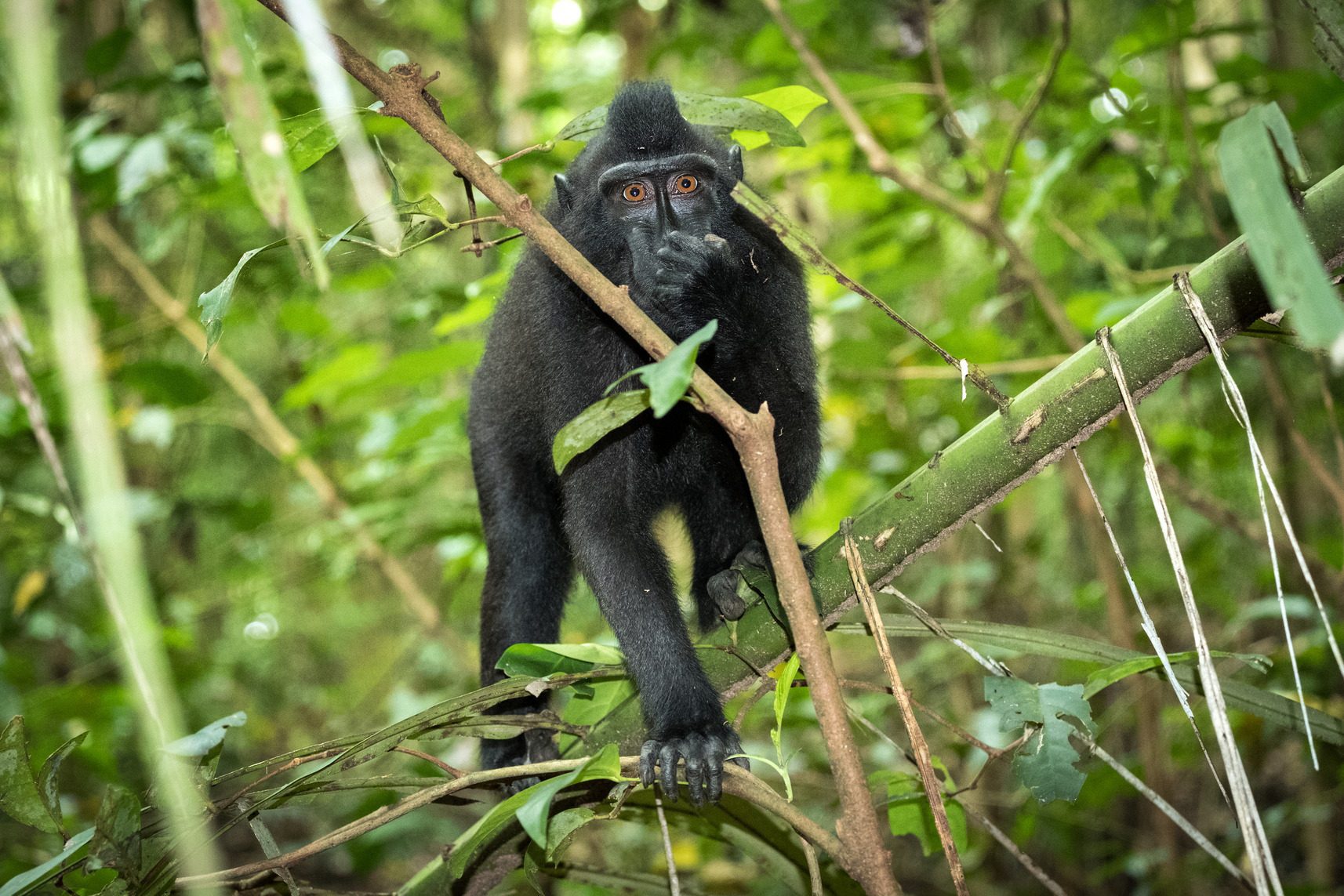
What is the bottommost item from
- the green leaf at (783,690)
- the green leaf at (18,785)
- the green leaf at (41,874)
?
the green leaf at (783,690)

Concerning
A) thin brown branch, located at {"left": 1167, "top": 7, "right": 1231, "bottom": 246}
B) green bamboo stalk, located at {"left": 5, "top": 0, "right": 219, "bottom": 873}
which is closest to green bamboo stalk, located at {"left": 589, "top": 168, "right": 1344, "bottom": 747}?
green bamboo stalk, located at {"left": 5, "top": 0, "right": 219, "bottom": 873}

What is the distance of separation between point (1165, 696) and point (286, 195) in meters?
6.78

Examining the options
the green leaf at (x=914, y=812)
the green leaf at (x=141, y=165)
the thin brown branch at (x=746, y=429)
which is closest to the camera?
the thin brown branch at (x=746, y=429)

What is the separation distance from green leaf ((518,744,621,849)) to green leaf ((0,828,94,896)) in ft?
2.45

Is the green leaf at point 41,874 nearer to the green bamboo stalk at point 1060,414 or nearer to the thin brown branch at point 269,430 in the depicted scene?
the green bamboo stalk at point 1060,414

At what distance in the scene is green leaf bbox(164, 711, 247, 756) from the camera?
69.3 inches

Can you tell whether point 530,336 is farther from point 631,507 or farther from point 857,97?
point 857,97

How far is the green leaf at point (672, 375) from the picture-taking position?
3.89ft

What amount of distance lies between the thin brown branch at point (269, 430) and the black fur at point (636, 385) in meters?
1.99

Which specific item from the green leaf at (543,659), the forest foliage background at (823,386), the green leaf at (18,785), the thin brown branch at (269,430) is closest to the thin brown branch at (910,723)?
the green leaf at (543,659)

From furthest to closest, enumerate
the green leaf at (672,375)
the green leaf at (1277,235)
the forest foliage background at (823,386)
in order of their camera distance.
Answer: the forest foliage background at (823,386) → the green leaf at (672,375) → the green leaf at (1277,235)

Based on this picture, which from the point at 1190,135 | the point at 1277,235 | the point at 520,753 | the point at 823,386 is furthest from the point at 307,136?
the point at 1190,135

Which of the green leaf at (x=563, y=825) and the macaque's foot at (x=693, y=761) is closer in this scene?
the green leaf at (x=563, y=825)

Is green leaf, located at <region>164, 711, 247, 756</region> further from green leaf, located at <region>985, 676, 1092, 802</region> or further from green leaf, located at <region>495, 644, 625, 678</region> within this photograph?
green leaf, located at <region>985, 676, 1092, 802</region>
